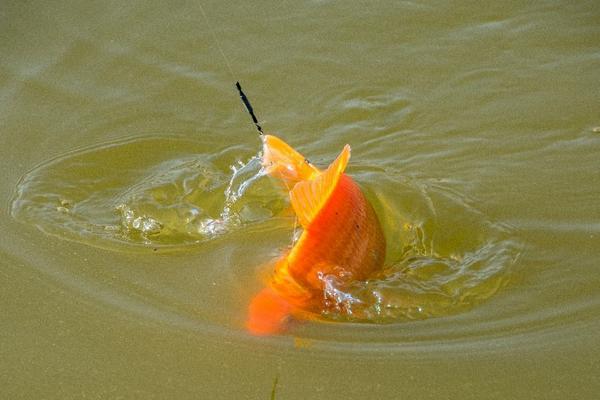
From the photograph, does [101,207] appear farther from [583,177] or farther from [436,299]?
[583,177]

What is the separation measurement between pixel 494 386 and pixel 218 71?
2493mm

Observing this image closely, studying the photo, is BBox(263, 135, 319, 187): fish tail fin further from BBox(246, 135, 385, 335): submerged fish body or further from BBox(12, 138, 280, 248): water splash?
BBox(12, 138, 280, 248): water splash

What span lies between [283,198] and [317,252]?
86 centimetres

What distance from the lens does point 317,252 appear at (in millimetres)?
2695

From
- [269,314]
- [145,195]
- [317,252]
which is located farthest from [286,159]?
[145,195]

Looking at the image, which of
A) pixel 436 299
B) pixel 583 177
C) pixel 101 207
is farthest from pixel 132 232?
pixel 583 177

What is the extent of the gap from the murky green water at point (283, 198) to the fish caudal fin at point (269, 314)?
0.04 m

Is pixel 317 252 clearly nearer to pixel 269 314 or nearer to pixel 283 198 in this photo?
pixel 269 314

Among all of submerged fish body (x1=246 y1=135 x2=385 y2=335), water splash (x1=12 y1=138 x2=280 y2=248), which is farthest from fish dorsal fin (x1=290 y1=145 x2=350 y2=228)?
water splash (x1=12 y1=138 x2=280 y2=248)

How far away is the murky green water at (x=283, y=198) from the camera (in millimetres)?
2623

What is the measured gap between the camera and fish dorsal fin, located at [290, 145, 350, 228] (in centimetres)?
269

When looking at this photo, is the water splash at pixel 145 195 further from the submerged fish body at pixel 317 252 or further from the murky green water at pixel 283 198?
the submerged fish body at pixel 317 252

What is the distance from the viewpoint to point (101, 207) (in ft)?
11.3

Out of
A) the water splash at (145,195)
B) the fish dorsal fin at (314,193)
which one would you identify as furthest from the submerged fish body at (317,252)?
the water splash at (145,195)
